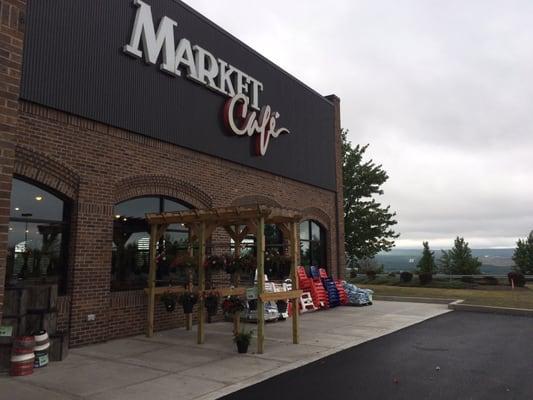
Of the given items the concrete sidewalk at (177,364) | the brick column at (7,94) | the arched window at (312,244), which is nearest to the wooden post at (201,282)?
the concrete sidewalk at (177,364)

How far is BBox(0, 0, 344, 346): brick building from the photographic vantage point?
9.42 m

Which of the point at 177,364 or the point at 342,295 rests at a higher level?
the point at 342,295

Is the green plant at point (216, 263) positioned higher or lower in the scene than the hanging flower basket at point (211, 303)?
higher

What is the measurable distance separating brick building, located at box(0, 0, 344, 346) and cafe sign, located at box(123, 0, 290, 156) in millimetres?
39

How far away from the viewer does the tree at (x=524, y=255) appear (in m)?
47.7

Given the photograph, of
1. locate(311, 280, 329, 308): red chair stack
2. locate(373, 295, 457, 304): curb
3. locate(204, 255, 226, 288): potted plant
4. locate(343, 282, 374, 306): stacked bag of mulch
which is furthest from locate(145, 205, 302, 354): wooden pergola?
locate(373, 295, 457, 304): curb

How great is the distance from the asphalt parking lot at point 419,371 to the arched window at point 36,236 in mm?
5489

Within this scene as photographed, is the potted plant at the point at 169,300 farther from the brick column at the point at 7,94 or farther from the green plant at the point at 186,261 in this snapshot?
the brick column at the point at 7,94

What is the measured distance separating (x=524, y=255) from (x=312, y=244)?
39.6 m

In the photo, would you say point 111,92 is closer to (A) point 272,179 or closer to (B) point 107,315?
(B) point 107,315

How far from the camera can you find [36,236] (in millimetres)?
9578

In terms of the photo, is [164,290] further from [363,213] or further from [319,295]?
[363,213]

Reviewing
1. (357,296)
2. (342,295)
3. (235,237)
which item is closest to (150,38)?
(235,237)

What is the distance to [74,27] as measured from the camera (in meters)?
10.1
